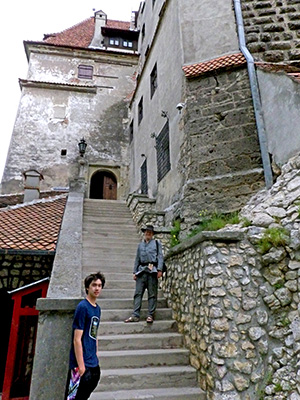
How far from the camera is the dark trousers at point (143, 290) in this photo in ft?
14.6

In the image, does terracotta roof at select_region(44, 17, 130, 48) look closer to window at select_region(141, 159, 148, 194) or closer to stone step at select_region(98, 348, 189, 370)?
window at select_region(141, 159, 148, 194)

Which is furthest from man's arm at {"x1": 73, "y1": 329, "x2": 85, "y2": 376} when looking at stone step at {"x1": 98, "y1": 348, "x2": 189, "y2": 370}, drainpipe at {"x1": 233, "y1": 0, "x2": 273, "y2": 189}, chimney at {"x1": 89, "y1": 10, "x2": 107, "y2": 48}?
chimney at {"x1": 89, "y1": 10, "x2": 107, "y2": 48}

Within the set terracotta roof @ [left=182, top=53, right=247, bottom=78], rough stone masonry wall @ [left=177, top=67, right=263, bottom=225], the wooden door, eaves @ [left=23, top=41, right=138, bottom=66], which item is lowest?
rough stone masonry wall @ [left=177, top=67, right=263, bottom=225]

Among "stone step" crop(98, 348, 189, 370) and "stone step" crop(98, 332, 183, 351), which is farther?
"stone step" crop(98, 332, 183, 351)

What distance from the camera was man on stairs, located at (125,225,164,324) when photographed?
4.45 meters

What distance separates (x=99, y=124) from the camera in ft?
54.7

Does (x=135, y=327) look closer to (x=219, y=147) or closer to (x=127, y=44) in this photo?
(x=219, y=147)

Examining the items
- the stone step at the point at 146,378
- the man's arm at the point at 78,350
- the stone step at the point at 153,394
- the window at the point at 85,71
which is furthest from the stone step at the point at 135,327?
the window at the point at 85,71

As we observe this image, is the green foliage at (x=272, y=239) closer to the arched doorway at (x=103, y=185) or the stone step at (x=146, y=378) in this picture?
the stone step at (x=146, y=378)

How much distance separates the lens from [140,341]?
4043 millimetres

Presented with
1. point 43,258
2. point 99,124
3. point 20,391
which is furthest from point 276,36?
point 99,124

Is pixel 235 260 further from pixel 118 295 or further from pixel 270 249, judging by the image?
pixel 118 295

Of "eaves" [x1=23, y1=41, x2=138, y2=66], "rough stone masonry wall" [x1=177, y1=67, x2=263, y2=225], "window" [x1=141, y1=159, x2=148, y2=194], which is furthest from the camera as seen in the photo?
"eaves" [x1=23, y1=41, x2=138, y2=66]

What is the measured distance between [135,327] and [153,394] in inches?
43.1
